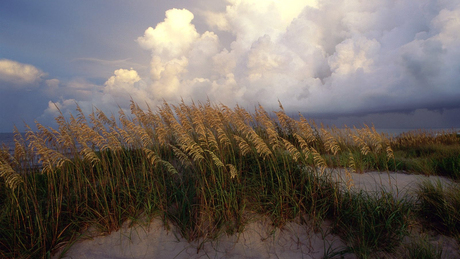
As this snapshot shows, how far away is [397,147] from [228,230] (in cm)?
1396

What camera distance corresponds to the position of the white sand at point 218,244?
15.5ft

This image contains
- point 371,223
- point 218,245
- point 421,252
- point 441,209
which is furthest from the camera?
point 441,209

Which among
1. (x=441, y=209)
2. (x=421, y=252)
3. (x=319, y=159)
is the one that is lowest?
(x=421, y=252)

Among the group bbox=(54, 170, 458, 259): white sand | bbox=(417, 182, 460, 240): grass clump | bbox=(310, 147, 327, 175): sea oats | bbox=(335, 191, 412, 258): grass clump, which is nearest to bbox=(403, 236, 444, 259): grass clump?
bbox=(335, 191, 412, 258): grass clump

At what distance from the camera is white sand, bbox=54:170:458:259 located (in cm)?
472

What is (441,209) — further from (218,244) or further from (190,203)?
(190,203)

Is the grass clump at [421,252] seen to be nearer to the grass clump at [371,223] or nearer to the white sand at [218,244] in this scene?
the grass clump at [371,223]

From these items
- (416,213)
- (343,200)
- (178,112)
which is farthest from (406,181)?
(178,112)

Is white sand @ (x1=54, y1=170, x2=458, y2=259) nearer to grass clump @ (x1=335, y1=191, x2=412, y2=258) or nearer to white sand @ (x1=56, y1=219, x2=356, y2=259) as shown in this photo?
white sand @ (x1=56, y1=219, x2=356, y2=259)

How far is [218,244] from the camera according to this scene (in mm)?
4820

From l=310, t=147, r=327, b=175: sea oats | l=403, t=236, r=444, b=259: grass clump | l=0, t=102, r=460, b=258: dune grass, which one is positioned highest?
l=310, t=147, r=327, b=175: sea oats

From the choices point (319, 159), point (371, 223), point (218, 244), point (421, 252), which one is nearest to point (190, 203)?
point (218, 244)

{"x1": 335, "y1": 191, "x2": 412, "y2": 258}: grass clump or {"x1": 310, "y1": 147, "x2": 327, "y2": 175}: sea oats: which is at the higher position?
{"x1": 310, "y1": 147, "x2": 327, "y2": 175}: sea oats

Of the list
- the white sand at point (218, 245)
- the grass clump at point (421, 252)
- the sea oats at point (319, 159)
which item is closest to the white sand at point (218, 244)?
the white sand at point (218, 245)
